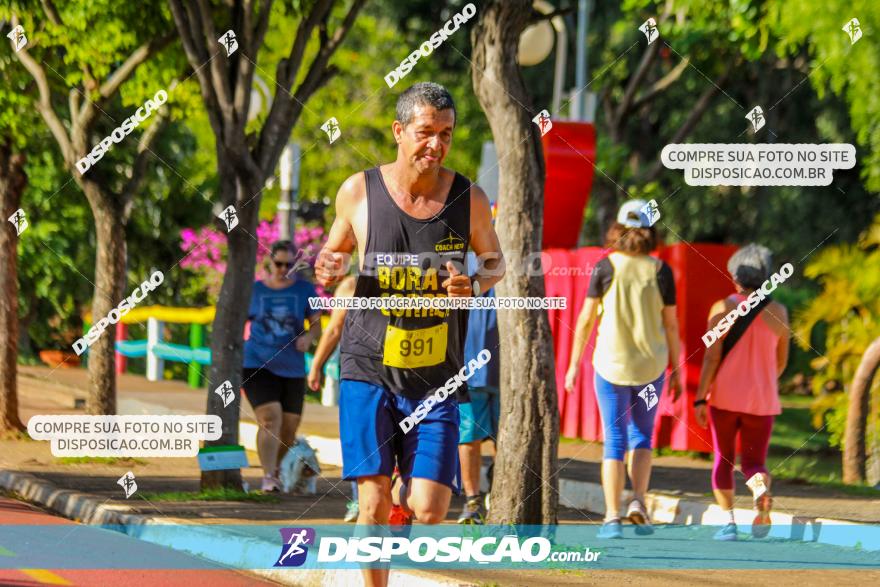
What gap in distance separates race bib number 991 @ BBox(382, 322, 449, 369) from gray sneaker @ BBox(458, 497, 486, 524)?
146 inches


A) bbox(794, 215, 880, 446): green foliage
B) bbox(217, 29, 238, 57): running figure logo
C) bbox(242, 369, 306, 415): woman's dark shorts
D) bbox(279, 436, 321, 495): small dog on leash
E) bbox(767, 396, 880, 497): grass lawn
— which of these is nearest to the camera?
bbox(217, 29, 238, 57): running figure logo

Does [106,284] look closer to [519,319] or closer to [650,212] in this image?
[650,212]

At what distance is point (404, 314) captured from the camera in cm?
654

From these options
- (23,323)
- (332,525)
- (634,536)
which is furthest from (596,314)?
(23,323)

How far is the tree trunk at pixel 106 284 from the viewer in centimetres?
1360

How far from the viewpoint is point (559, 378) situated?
50.2 ft

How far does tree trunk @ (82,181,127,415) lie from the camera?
13602 millimetres

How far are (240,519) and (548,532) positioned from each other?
217cm

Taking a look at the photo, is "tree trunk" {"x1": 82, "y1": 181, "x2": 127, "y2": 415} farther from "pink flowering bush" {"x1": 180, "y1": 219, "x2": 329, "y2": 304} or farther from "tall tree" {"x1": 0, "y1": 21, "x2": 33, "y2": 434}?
"pink flowering bush" {"x1": 180, "y1": 219, "x2": 329, "y2": 304}

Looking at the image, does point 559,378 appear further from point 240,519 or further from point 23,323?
point 23,323

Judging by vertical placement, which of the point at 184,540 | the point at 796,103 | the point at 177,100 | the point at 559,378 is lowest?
the point at 184,540

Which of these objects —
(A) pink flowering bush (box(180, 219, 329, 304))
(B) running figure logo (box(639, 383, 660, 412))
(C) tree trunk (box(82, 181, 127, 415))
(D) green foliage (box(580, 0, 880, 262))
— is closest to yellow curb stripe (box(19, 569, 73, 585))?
(B) running figure logo (box(639, 383, 660, 412))

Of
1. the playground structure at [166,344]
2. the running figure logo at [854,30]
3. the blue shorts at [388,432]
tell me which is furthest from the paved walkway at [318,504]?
the playground structure at [166,344]

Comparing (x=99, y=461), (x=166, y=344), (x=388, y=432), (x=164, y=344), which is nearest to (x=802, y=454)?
(x=99, y=461)
